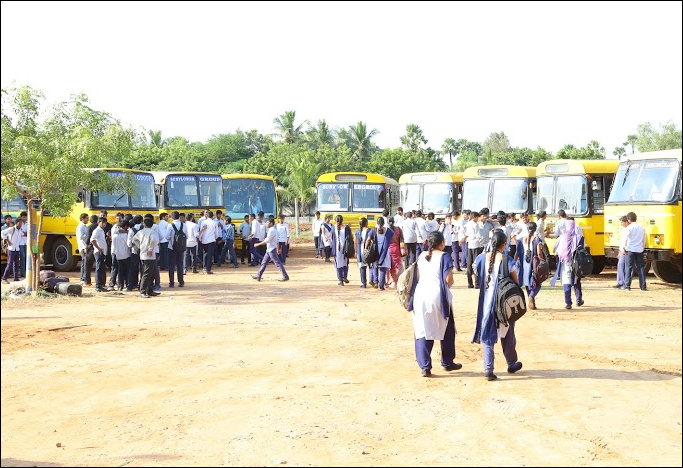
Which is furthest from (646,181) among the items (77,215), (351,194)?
(77,215)

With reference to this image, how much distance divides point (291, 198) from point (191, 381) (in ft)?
156

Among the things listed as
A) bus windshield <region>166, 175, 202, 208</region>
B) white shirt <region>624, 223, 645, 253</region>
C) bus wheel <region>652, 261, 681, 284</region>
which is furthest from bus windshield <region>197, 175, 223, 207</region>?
white shirt <region>624, 223, 645, 253</region>

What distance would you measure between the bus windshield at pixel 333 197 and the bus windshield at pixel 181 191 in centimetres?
467

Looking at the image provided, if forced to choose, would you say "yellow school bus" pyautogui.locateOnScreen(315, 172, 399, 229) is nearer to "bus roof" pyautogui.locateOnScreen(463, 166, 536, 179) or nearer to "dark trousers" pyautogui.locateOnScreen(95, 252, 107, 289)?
"bus roof" pyautogui.locateOnScreen(463, 166, 536, 179)

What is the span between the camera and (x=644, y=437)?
6.61 metres

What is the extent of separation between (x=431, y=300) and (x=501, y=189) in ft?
51.3

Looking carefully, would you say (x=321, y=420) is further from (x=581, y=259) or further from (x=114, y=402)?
(x=581, y=259)

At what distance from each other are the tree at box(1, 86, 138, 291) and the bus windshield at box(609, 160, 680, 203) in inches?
415

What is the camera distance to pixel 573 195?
21.2 m

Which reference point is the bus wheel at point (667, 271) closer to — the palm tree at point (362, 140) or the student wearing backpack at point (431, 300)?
the student wearing backpack at point (431, 300)

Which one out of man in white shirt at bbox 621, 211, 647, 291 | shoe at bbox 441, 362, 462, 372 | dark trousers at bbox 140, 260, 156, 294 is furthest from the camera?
man in white shirt at bbox 621, 211, 647, 291

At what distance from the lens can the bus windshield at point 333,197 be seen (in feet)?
95.6

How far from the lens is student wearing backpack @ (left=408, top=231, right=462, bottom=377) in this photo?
8828 millimetres

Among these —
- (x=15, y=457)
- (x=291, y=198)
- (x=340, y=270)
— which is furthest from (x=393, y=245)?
(x=291, y=198)
